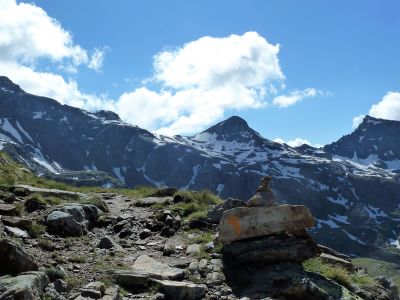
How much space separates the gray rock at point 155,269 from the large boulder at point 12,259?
11.5 feet

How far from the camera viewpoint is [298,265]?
49.5 feet

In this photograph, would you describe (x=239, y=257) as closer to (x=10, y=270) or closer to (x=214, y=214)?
(x=214, y=214)

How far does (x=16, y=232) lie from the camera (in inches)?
627

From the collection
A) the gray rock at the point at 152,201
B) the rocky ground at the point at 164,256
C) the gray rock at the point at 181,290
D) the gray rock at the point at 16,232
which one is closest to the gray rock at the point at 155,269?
the rocky ground at the point at 164,256

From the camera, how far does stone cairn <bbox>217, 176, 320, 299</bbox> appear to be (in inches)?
570

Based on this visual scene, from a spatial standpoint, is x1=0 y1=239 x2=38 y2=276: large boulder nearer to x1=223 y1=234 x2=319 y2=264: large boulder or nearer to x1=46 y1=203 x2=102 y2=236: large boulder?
x1=46 y1=203 x2=102 y2=236: large boulder

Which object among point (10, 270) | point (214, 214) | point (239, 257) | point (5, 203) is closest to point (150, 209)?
point (214, 214)

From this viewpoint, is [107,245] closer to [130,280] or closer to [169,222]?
[130,280]

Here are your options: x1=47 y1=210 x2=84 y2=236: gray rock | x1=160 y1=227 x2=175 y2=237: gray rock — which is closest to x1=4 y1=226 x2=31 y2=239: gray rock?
x1=47 y1=210 x2=84 y2=236: gray rock

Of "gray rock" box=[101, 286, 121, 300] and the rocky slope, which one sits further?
the rocky slope

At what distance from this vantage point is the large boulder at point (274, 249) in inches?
595

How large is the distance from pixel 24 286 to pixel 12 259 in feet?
6.23

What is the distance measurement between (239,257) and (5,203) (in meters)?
9.99

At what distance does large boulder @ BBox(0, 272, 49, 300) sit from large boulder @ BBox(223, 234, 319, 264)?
6.25 m
